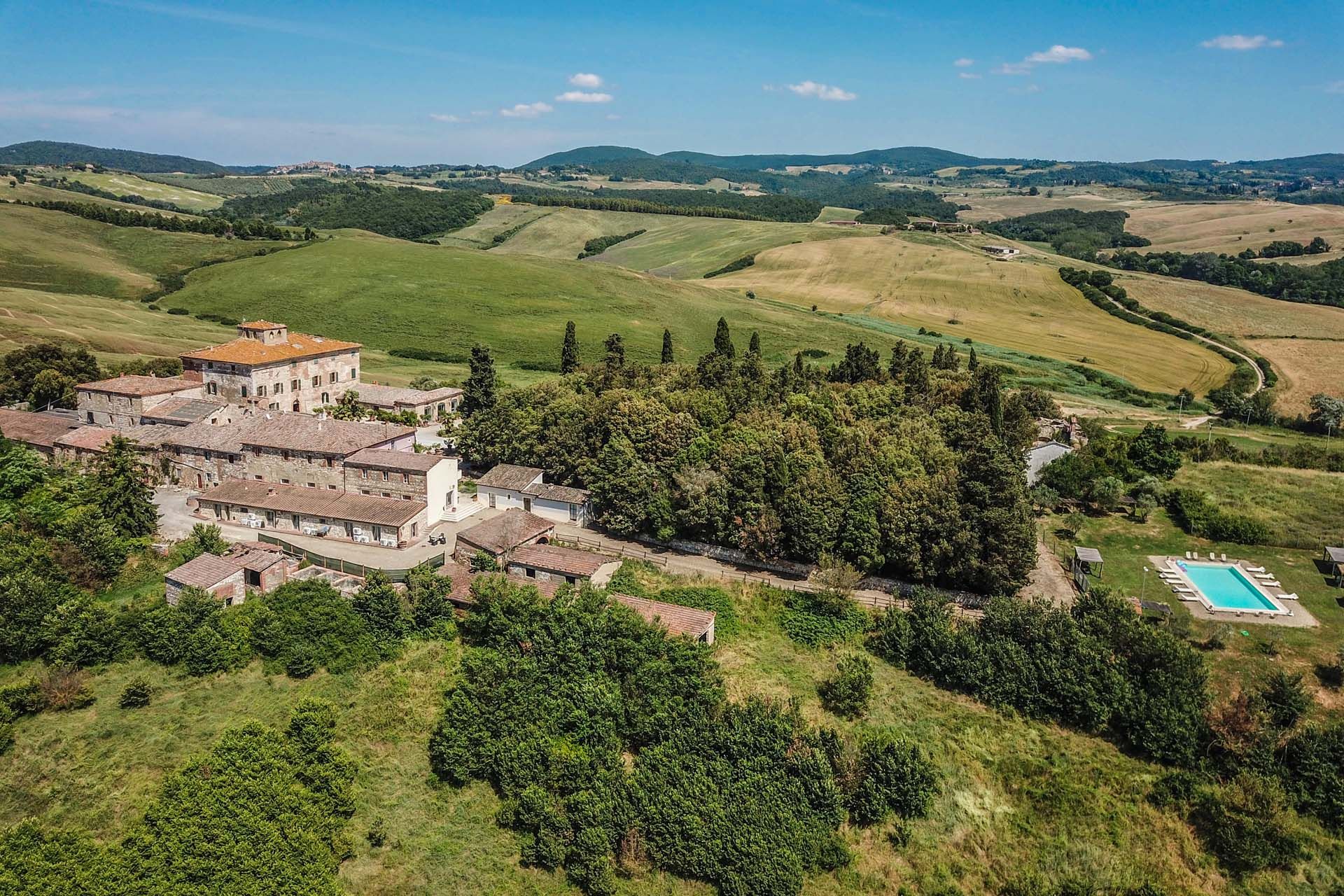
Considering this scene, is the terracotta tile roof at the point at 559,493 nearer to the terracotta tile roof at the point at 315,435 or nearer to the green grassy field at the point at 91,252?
the terracotta tile roof at the point at 315,435

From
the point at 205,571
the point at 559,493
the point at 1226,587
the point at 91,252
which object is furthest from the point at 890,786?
the point at 91,252

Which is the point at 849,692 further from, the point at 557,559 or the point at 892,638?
the point at 557,559

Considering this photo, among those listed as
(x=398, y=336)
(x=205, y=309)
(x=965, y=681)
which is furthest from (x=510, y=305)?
(x=965, y=681)

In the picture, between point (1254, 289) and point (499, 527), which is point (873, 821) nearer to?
point (499, 527)

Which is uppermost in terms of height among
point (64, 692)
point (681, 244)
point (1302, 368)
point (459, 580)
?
point (681, 244)

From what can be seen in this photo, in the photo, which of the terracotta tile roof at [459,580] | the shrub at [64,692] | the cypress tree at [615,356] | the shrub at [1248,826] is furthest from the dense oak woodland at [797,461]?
the shrub at [64,692]

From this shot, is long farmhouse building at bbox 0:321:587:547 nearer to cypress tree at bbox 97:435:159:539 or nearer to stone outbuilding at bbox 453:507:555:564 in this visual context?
stone outbuilding at bbox 453:507:555:564

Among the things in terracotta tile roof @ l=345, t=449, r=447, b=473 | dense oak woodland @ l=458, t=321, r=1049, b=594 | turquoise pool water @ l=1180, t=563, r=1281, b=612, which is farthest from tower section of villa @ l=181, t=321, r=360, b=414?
turquoise pool water @ l=1180, t=563, r=1281, b=612
